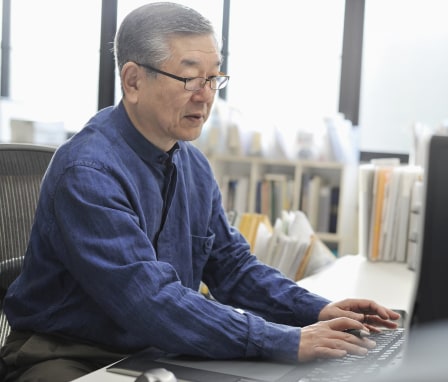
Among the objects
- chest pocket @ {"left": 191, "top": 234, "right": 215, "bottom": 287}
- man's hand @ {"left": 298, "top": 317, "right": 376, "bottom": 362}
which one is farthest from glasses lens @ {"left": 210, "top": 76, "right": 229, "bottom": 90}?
man's hand @ {"left": 298, "top": 317, "right": 376, "bottom": 362}

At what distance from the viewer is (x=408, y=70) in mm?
4793

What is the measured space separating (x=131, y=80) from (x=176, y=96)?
0.34ft

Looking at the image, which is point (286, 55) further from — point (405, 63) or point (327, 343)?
point (327, 343)

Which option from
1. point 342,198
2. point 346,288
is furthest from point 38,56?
point 346,288

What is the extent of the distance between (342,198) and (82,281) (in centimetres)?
316

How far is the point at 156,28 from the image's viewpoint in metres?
1.50

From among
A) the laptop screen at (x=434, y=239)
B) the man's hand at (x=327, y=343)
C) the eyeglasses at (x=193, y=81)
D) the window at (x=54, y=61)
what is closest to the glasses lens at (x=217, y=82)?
the eyeglasses at (x=193, y=81)

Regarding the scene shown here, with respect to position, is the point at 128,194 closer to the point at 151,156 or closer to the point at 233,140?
the point at 151,156

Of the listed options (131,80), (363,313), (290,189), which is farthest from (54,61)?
(363,313)

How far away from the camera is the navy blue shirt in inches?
49.4

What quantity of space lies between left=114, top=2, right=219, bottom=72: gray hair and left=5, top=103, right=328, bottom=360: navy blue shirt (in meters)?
0.12

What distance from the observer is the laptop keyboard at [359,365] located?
1104 millimetres

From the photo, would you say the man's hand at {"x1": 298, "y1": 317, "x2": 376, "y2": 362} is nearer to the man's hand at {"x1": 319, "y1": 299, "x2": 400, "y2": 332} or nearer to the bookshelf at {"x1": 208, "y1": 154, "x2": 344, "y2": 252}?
the man's hand at {"x1": 319, "y1": 299, "x2": 400, "y2": 332}

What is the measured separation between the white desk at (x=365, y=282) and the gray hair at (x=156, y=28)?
2.61ft
